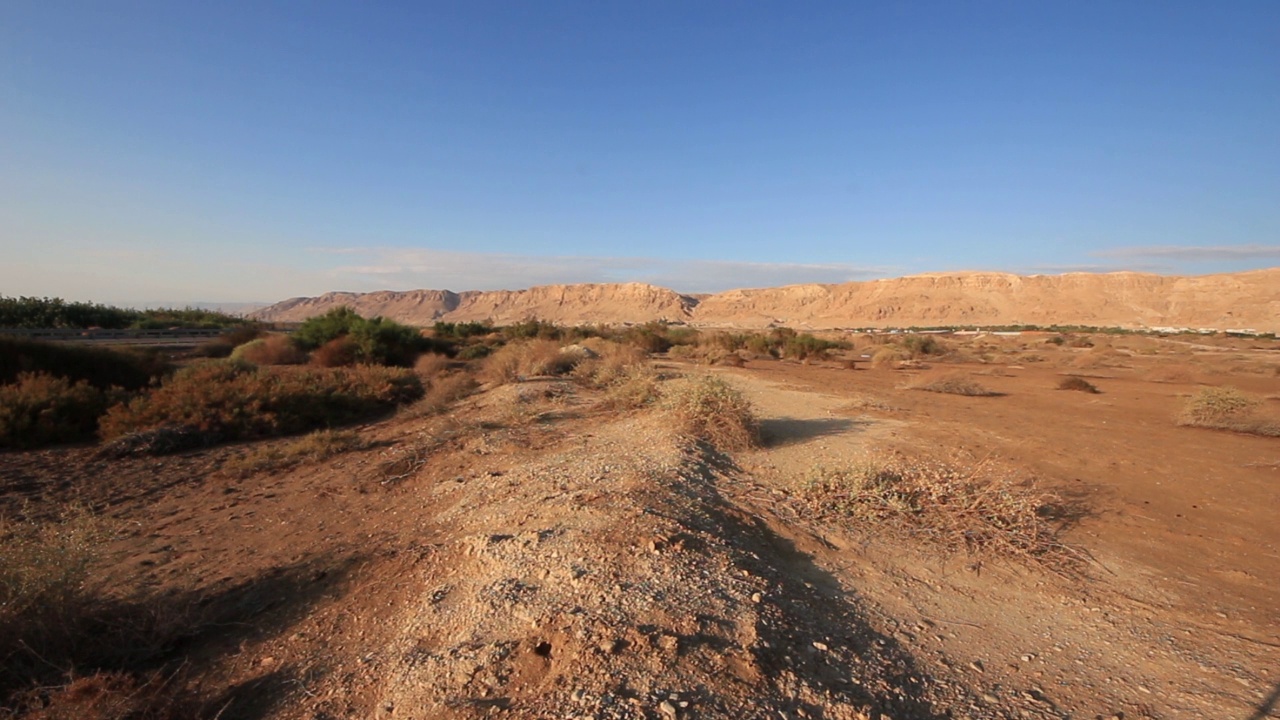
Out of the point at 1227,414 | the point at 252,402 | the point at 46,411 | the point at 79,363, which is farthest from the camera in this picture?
the point at 79,363

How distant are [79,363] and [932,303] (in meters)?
82.4

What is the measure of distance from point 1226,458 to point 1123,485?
3.17 m

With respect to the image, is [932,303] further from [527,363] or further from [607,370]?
[607,370]

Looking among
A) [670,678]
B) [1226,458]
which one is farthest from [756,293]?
[670,678]

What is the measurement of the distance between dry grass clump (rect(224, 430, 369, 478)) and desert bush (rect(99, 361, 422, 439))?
48.2 inches

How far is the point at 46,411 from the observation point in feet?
30.6

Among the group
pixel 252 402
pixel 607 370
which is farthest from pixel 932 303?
pixel 252 402

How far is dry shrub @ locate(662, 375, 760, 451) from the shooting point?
805cm

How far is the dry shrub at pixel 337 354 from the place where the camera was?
17.8 metres

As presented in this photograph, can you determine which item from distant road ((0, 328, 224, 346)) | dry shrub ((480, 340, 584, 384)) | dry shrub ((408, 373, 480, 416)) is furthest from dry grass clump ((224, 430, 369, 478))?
distant road ((0, 328, 224, 346))

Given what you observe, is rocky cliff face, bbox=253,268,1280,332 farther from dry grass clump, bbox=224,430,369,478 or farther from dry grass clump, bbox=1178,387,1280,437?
dry grass clump, bbox=1178,387,1280,437

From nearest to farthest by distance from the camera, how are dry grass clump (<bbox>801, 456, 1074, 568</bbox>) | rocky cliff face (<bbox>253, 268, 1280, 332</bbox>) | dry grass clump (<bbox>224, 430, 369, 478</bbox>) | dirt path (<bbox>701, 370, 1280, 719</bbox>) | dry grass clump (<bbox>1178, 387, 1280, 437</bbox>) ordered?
dirt path (<bbox>701, 370, 1280, 719</bbox>) → dry grass clump (<bbox>801, 456, 1074, 568</bbox>) → dry grass clump (<bbox>224, 430, 369, 478</bbox>) → dry grass clump (<bbox>1178, 387, 1280, 437</bbox>) → rocky cliff face (<bbox>253, 268, 1280, 332</bbox>)

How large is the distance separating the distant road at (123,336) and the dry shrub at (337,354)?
856 centimetres

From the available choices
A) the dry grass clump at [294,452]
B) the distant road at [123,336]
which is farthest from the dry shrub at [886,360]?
the distant road at [123,336]
